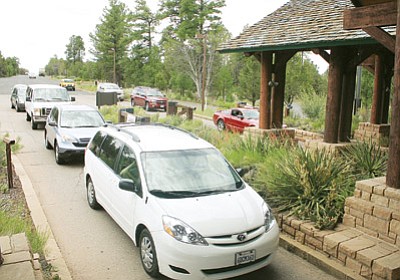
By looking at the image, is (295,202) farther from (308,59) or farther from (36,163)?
(308,59)

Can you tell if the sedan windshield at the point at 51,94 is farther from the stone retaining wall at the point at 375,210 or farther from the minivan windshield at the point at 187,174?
the stone retaining wall at the point at 375,210

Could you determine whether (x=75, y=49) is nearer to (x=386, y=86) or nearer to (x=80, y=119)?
(x=80, y=119)

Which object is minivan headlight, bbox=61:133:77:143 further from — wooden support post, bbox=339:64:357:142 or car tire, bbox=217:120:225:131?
car tire, bbox=217:120:225:131

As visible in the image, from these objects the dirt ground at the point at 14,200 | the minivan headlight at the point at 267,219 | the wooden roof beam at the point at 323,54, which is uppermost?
the wooden roof beam at the point at 323,54

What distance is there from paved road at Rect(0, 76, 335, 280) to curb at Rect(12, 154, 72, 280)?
117 mm

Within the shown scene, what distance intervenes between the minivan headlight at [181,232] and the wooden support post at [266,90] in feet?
22.6

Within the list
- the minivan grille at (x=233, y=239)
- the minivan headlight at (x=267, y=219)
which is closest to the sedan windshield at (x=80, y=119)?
the minivan headlight at (x=267, y=219)

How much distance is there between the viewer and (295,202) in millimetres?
6508

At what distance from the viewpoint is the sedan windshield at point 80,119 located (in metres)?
11.8

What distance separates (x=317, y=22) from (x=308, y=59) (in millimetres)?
19015

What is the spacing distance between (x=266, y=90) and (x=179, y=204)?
265 inches

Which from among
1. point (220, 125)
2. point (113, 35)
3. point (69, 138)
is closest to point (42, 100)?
point (69, 138)

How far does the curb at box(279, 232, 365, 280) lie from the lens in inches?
200

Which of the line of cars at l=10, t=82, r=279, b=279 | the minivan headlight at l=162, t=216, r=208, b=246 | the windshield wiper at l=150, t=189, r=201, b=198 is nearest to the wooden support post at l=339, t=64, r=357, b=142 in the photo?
the line of cars at l=10, t=82, r=279, b=279
